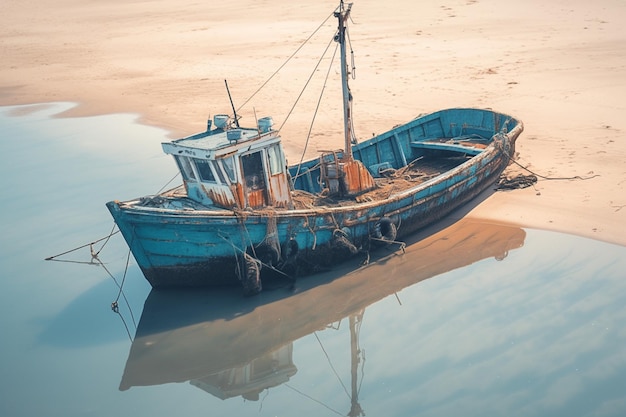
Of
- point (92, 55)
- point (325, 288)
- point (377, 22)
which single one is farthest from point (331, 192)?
point (92, 55)

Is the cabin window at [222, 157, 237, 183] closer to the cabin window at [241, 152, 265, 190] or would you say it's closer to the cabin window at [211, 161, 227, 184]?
the cabin window at [211, 161, 227, 184]

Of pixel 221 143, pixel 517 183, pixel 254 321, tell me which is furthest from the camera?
pixel 517 183

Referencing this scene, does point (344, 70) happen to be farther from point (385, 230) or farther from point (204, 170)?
point (204, 170)

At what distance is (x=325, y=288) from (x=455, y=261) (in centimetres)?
260

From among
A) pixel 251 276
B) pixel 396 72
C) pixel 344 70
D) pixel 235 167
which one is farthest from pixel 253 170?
pixel 396 72

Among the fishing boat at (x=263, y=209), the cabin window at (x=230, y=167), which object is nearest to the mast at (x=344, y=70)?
the fishing boat at (x=263, y=209)

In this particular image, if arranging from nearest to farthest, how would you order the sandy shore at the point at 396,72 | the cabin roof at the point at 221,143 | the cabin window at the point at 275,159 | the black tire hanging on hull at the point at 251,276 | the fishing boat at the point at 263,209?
the fishing boat at the point at 263,209 < the black tire hanging on hull at the point at 251,276 < the cabin roof at the point at 221,143 < the cabin window at the point at 275,159 < the sandy shore at the point at 396,72

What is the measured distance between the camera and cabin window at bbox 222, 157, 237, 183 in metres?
12.3

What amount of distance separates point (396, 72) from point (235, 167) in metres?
13.8

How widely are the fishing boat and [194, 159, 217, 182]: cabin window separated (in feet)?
0.07

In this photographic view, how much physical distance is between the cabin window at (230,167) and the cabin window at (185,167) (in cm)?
78

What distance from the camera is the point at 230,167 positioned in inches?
486

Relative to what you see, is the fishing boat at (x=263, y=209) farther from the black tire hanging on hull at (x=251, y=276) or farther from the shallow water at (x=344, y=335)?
the shallow water at (x=344, y=335)

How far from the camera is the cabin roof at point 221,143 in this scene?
1215 cm
